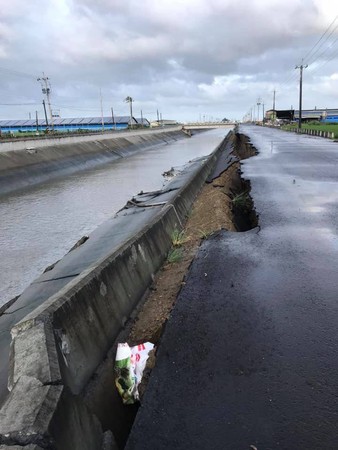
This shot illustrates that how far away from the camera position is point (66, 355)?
11.3 feet

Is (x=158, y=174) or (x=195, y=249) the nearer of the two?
(x=195, y=249)

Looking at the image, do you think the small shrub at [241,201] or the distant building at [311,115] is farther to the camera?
the distant building at [311,115]

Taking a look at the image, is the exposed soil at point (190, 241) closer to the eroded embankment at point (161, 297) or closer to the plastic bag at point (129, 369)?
the eroded embankment at point (161, 297)

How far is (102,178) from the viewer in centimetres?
2806

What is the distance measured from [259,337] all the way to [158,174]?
25038mm

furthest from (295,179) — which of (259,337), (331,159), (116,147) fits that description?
(116,147)

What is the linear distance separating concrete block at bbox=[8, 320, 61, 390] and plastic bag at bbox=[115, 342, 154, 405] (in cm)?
98

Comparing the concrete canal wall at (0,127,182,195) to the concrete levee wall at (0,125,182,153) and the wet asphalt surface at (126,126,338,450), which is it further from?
the wet asphalt surface at (126,126,338,450)

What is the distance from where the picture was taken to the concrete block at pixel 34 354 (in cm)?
297

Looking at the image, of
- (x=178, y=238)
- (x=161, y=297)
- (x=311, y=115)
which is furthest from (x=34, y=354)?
(x=311, y=115)

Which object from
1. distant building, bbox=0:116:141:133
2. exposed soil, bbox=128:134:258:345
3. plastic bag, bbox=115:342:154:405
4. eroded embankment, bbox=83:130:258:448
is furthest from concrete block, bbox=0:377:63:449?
distant building, bbox=0:116:141:133

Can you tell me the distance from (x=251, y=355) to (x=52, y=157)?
Answer: 108 ft

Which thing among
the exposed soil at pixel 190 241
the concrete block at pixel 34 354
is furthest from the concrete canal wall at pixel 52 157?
the concrete block at pixel 34 354

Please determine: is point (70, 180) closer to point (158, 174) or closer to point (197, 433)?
point (158, 174)
